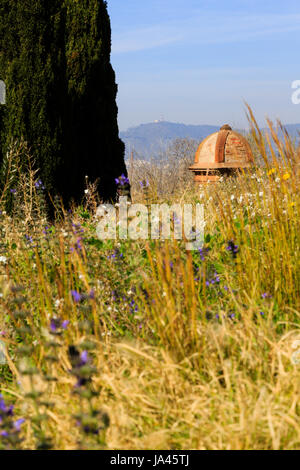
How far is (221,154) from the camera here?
1053 centimetres

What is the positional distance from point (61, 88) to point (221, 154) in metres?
4.36

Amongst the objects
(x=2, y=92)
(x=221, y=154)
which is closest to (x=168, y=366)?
(x=2, y=92)

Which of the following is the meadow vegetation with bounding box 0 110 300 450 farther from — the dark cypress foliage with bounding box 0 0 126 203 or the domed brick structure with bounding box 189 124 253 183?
the domed brick structure with bounding box 189 124 253 183

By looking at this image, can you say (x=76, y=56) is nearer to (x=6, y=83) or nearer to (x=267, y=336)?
(x=6, y=83)

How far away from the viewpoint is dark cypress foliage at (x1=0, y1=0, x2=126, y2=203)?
6902 mm

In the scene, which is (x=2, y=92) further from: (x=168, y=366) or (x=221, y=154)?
(x=168, y=366)

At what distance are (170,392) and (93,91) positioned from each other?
20.2ft

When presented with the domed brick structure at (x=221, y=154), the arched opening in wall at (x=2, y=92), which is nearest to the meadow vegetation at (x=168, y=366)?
the arched opening in wall at (x=2, y=92)

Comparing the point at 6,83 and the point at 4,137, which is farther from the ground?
the point at 6,83

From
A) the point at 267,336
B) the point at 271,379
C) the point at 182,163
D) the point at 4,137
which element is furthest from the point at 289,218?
the point at 182,163
